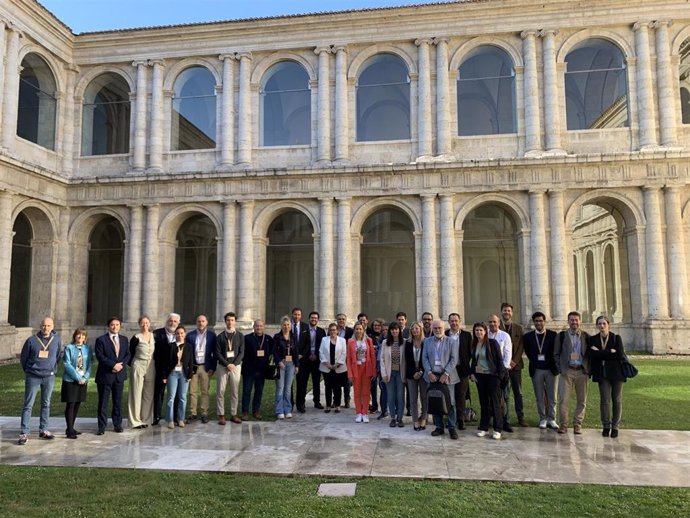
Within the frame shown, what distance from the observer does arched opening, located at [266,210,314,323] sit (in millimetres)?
31828

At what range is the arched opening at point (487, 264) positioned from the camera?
1176 inches

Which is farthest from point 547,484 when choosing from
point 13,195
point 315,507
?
point 13,195

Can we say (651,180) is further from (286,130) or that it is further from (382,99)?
(286,130)

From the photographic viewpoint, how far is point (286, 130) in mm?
33812

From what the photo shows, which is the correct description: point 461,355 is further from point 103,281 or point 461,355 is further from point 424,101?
point 103,281

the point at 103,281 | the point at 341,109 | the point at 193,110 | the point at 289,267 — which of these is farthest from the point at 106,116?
the point at 289,267

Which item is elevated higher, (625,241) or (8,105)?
(8,105)

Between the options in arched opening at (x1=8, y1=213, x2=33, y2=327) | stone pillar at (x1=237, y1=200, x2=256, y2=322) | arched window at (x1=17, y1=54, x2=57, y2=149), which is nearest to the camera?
stone pillar at (x1=237, y1=200, x2=256, y2=322)

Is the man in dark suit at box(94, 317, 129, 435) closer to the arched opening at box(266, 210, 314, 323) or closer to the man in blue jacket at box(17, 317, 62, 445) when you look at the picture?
the man in blue jacket at box(17, 317, 62, 445)

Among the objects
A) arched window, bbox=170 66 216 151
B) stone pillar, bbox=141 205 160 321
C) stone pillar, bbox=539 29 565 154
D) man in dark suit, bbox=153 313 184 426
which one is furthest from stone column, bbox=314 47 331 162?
man in dark suit, bbox=153 313 184 426

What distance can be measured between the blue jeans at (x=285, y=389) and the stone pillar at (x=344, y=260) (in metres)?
10.1

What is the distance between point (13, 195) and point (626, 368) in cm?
2008

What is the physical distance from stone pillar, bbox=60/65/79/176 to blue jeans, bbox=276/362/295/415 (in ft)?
55.6

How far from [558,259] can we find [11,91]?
2080cm
